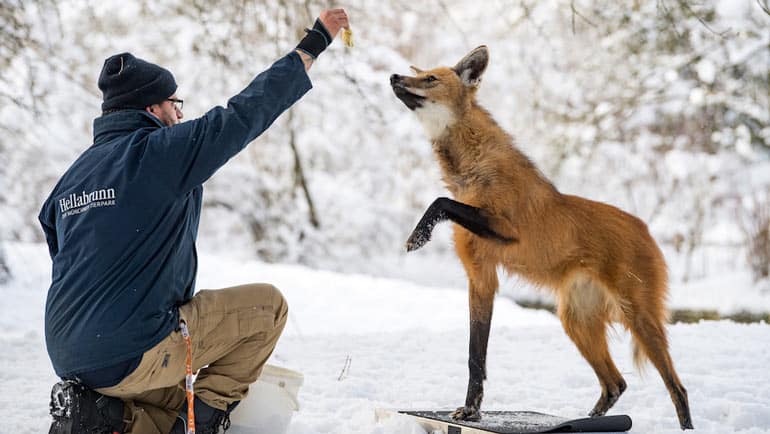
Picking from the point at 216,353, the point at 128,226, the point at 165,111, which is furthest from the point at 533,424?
the point at 165,111

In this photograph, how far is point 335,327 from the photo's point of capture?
6.48 metres

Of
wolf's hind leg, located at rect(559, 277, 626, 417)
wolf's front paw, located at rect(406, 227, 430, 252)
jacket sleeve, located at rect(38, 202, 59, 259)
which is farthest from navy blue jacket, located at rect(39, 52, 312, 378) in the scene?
wolf's hind leg, located at rect(559, 277, 626, 417)

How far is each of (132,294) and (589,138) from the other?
903 cm

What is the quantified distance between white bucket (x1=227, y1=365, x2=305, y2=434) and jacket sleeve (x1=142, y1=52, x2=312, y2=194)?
978mm

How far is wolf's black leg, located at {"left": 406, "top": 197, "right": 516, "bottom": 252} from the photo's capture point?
2.90 m

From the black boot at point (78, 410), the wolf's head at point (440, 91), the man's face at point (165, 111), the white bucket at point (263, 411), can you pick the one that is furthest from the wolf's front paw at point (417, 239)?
the black boot at point (78, 410)

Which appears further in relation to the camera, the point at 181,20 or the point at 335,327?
the point at 181,20

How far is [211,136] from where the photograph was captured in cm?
231

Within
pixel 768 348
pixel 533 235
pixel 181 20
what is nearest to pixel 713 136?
pixel 768 348

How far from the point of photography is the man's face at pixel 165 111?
266 cm

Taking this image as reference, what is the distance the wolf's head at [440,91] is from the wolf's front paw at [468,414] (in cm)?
130

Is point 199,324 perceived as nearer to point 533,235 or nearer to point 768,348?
point 533,235

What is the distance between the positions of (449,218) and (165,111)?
4.05 ft

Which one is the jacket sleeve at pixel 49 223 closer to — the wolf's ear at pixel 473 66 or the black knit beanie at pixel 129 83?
the black knit beanie at pixel 129 83
